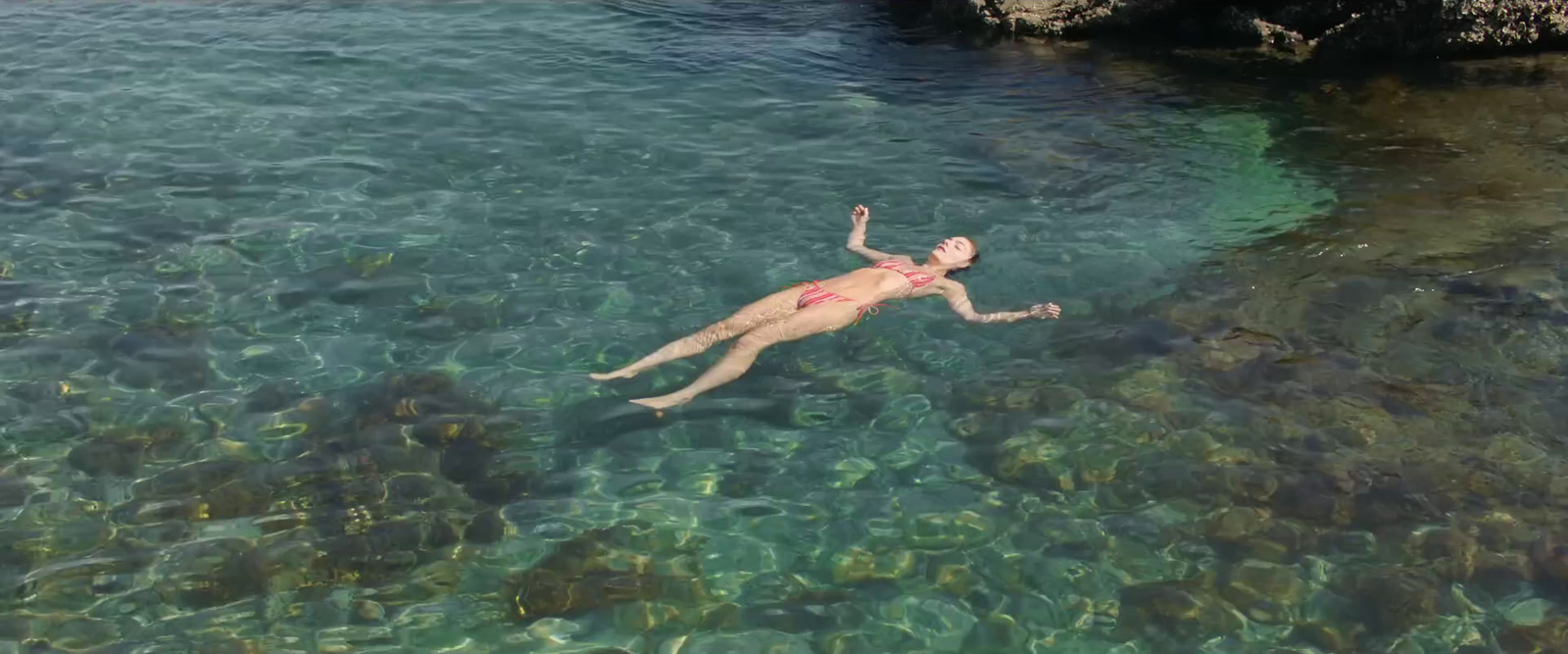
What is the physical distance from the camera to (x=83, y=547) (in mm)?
7023

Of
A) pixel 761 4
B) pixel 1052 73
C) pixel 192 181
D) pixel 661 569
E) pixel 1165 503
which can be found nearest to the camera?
pixel 661 569

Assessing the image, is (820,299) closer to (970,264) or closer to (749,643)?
(970,264)

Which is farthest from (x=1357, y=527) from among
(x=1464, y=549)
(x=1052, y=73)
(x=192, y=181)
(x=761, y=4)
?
(x=761, y=4)

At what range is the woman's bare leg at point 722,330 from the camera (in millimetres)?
8859

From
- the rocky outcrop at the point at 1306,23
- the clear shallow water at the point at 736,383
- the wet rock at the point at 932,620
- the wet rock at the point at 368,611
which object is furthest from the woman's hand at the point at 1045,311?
the rocky outcrop at the point at 1306,23

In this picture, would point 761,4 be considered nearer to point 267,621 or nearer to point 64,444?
point 64,444

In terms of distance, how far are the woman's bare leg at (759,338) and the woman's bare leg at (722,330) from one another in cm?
9

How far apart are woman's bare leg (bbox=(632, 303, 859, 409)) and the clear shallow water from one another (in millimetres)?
148

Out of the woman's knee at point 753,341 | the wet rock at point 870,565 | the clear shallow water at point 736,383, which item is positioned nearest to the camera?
the clear shallow water at point 736,383

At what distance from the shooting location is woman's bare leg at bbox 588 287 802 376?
29.1ft

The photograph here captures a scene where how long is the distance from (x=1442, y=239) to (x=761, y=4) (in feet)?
37.8

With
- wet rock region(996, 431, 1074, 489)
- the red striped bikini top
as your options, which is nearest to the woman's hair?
the red striped bikini top

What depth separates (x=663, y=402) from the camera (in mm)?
8508

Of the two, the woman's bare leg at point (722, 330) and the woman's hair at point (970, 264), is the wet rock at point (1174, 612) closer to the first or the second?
the woman's bare leg at point (722, 330)
